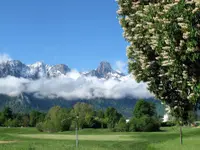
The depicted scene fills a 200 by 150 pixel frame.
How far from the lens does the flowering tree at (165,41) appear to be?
1509 cm

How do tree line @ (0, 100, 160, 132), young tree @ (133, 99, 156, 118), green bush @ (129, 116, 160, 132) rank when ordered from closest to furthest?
green bush @ (129, 116, 160, 132) → tree line @ (0, 100, 160, 132) → young tree @ (133, 99, 156, 118)

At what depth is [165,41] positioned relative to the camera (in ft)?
52.5

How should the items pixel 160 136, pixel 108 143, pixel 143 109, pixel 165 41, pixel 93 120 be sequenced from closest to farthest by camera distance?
1. pixel 165 41
2. pixel 108 143
3. pixel 160 136
4. pixel 143 109
5. pixel 93 120

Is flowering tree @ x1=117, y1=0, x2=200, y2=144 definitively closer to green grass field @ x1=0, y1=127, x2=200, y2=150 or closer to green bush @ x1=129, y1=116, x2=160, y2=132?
green grass field @ x1=0, y1=127, x2=200, y2=150

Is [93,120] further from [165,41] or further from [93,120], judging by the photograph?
[165,41]

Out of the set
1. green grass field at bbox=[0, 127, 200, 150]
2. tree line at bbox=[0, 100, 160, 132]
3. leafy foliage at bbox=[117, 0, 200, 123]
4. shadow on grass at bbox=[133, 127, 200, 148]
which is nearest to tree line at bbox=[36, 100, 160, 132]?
tree line at bbox=[0, 100, 160, 132]

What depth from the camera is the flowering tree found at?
15094 mm

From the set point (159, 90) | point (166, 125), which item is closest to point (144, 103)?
point (166, 125)

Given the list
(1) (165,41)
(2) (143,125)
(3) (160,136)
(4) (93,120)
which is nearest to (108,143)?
(3) (160,136)

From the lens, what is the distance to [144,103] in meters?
187

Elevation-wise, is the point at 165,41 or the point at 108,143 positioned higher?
the point at 165,41

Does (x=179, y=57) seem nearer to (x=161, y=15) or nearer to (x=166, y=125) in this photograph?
(x=161, y=15)

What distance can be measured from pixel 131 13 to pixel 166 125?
528ft

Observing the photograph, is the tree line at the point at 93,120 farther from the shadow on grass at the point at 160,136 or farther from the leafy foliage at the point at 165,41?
the leafy foliage at the point at 165,41
